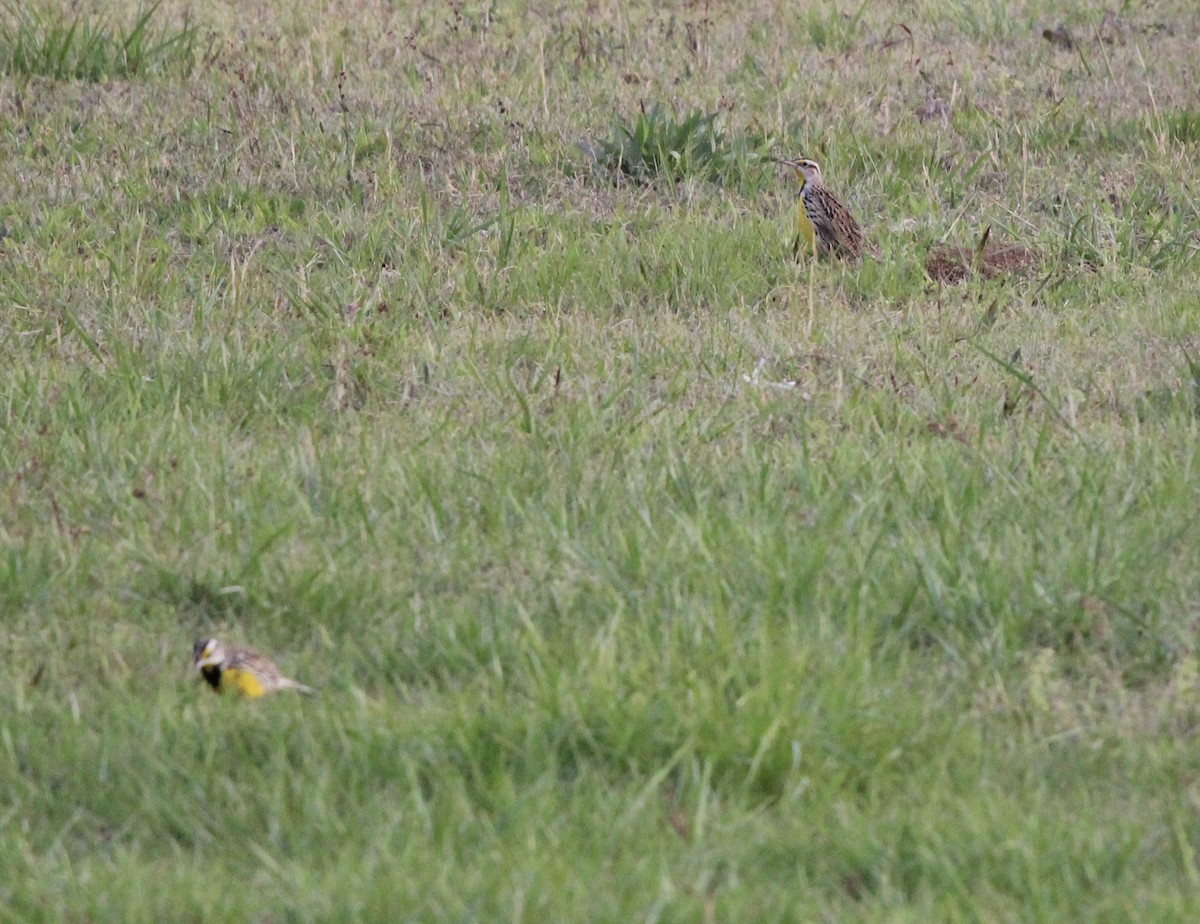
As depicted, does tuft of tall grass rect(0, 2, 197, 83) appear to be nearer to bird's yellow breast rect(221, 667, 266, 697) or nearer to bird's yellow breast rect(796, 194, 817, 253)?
bird's yellow breast rect(796, 194, 817, 253)

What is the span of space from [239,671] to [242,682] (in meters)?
0.03

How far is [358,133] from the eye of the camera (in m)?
7.77

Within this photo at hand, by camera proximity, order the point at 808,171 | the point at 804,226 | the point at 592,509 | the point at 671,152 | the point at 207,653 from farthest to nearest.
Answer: the point at 671,152 < the point at 808,171 < the point at 804,226 < the point at 592,509 < the point at 207,653

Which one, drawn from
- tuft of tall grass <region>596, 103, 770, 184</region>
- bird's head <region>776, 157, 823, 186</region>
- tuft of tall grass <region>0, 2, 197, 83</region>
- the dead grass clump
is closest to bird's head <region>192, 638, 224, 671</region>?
the dead grass clump

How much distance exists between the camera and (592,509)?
13.8 feet

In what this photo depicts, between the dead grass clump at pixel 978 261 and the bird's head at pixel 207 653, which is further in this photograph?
the dead grass clump at pixel 978 261

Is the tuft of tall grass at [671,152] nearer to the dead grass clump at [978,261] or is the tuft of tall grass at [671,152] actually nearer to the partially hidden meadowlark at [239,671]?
the dead grass clump at [978,261]

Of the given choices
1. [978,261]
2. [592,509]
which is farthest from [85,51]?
[592,509]

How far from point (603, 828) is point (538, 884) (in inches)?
9.3

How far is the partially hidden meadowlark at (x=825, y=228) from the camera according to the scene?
6570 millimetres

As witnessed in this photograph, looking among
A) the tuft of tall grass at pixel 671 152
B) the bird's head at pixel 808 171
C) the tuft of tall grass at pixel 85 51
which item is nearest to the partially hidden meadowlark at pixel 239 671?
the bird's head at pixel 808 171

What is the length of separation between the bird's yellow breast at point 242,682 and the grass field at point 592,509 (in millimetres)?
40

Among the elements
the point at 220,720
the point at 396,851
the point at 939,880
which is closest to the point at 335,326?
the point at 220,720

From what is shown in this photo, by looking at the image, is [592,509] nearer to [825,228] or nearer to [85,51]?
[825,228]
